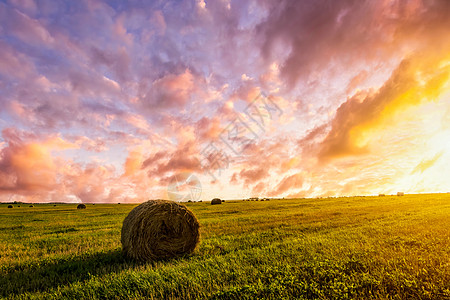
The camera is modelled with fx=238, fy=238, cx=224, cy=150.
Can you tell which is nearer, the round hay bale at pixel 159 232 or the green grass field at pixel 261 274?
the green grass field at pixel 261 274

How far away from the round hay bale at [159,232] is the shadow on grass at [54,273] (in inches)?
26.5

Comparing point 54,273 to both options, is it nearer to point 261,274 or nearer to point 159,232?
point 159,232

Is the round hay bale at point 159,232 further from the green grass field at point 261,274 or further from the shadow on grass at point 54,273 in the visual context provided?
the green grass field at point 261,274

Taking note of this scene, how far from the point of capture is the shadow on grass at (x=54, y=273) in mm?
6059

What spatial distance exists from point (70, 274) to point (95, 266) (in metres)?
0.86

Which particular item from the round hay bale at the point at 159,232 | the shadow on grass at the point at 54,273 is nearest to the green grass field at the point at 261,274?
the shadow on grass at the point at 54,273

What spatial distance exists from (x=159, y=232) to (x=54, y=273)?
373 centimetres

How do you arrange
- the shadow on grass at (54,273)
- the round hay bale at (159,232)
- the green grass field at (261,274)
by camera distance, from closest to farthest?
the green grass field at (261,274) → the shadow on grass at (54,273) → the round hay bale at (159,232)

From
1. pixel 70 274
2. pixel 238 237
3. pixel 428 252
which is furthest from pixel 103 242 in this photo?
pixel 428 252

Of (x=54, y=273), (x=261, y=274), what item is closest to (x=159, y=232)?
(x=54, y=273)

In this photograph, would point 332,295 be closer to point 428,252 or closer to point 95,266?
point 428,252

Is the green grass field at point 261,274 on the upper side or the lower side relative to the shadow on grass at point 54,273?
upper

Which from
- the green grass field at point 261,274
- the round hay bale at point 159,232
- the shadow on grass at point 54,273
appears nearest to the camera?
the green grass field at point 261,274

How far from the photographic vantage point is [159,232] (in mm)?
9898
